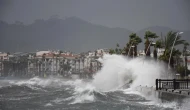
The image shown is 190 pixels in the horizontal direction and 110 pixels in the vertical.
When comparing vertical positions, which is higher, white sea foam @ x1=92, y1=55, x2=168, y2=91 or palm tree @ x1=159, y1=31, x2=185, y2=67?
palm tree @ x1=159, y1=31, x2=185, y2=67

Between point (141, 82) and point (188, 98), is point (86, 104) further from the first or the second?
point (141, 82)

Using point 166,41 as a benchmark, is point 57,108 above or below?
below

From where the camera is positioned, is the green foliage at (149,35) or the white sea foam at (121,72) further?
the green foliage at (149,35)

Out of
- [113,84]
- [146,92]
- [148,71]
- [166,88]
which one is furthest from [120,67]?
[166,88]

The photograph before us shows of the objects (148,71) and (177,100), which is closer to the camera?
(177,100)

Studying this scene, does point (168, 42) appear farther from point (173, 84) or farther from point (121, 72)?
point (173, 84)

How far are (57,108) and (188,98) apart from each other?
8.87m

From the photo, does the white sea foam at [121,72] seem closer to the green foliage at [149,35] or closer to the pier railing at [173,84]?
Result: the green foliage at [149,35]

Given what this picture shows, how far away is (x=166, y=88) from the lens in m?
30.4

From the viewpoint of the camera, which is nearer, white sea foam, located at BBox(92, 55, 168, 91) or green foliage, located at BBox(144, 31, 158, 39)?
white sea foam, located at BBox(92, 55, 168, 91)

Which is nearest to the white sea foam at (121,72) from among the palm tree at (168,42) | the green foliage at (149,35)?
the palm tree at (168,42)

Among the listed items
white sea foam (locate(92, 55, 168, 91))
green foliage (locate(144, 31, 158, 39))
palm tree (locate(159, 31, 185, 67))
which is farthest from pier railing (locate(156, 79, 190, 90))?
green foliage (locate(144, 31, 158, 39))

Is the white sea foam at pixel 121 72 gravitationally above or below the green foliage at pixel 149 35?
below

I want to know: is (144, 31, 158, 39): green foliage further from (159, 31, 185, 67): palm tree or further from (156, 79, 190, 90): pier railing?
(156, 79, 190, 90): pier railing
